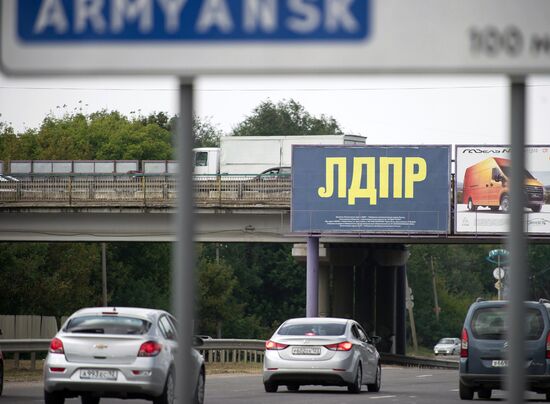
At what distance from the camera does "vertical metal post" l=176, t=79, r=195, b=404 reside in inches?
217

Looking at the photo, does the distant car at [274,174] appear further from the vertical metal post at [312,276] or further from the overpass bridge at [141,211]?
the vertical metal post at [312,276]

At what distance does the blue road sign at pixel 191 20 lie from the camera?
5262 mm

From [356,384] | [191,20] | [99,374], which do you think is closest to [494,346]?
[356,384]

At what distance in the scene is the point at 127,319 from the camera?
766 inches

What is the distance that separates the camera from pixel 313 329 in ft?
89.5

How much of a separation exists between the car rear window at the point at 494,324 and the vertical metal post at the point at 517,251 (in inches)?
796

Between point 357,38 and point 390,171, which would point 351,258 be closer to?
point 390,171

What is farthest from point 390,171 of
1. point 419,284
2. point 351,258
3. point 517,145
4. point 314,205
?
point 419,284

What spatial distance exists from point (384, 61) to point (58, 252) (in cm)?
7424

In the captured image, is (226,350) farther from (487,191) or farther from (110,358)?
(110,358)

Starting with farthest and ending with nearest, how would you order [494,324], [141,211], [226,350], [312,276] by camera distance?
[141,211] < [312,276] < [226,350] < [494,324]

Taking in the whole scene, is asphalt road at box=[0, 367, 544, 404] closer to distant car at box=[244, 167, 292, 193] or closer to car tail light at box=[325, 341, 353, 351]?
car tail light at box=[325, 341, 353, 351]

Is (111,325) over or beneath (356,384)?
over

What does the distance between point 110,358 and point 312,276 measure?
36483 millimetres
